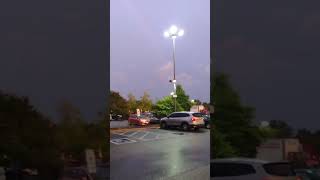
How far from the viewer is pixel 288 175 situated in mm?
7371

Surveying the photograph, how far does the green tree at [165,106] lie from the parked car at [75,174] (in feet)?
11.7

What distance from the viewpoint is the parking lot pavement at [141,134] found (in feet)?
32.2

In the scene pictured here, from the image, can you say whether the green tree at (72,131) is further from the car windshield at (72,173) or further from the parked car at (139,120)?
the parked car at (139,120)

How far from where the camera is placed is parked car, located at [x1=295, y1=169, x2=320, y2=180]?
765cm

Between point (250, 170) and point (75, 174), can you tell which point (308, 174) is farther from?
point (75, 174)

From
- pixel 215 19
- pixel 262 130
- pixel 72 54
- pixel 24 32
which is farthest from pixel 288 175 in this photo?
pixel 24 32

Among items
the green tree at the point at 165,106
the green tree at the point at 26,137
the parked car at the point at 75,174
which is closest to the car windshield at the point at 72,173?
the parked car at the point at 75,174

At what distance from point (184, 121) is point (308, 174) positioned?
3.43 meters

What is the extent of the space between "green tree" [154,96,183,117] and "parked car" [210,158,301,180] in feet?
12.1

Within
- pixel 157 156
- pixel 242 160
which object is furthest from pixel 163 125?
pixel 242 160

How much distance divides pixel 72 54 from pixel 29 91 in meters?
0.87

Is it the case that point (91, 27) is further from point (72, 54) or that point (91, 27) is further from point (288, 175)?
point (288, 175)

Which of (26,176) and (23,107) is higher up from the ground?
(23,107)

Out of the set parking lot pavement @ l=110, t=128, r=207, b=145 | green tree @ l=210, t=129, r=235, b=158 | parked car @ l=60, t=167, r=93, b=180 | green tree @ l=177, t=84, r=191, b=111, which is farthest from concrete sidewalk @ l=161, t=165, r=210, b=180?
green tree @ l=177, t=84, r=191, b=111
